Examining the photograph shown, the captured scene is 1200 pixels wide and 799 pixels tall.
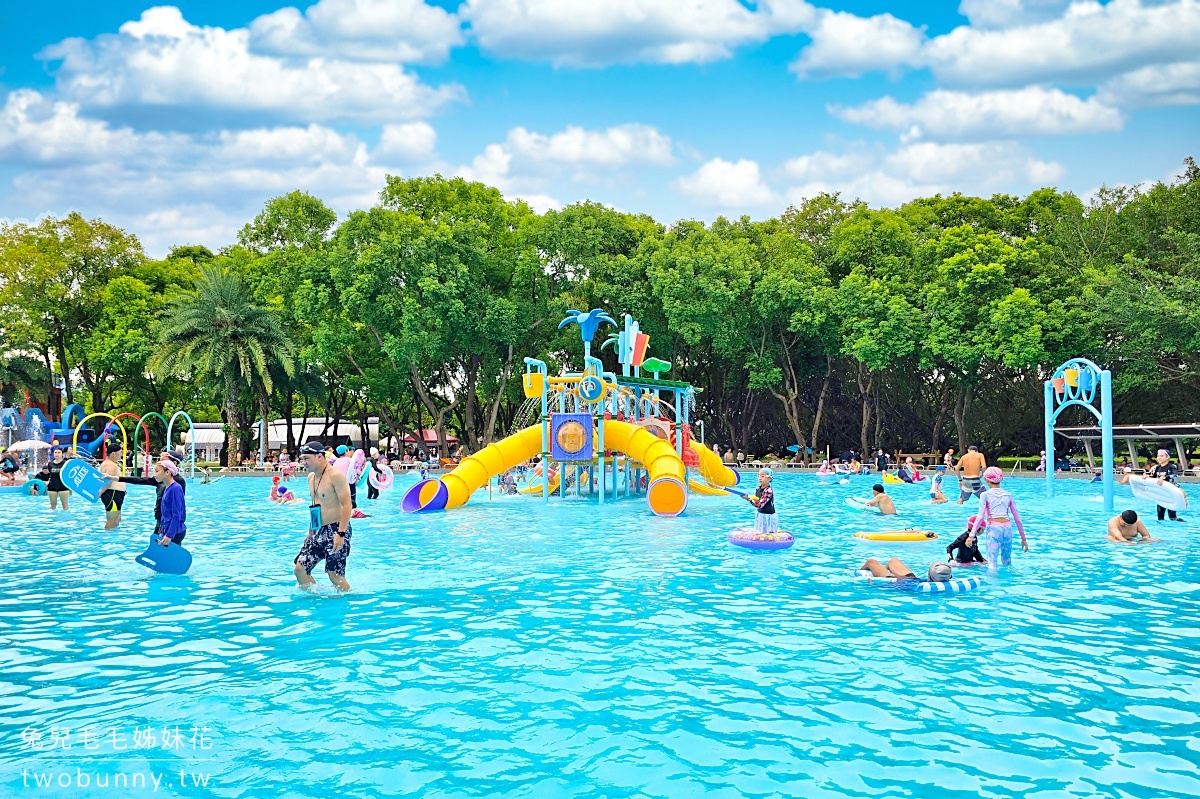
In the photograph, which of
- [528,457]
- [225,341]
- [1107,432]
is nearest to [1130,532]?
[1107,432]

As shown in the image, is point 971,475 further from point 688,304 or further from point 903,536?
point 688,304

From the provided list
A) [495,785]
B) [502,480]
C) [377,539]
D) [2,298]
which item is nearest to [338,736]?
[495,785]

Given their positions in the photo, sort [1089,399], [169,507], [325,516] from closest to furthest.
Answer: [325,516]
[169,507]
[1089,399]

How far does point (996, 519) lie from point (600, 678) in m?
7.57

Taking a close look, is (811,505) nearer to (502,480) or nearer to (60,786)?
(502,480)

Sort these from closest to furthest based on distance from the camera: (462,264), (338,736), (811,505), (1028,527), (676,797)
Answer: (676,797) → (338,736) → (1028,527) → (811,505) → (462,264)

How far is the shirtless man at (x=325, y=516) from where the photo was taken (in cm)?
1090

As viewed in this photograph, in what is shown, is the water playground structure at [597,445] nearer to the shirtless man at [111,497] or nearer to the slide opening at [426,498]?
the slide opening at [426,498]

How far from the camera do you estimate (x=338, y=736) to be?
260 inches

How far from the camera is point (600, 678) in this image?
8070mm

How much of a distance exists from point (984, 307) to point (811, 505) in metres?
17.8

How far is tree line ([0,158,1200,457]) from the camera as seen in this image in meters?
39.5

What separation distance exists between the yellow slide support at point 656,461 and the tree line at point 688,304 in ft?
56.6

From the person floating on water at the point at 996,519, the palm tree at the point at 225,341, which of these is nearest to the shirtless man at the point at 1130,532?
the person floating on water at the point at 996,519
